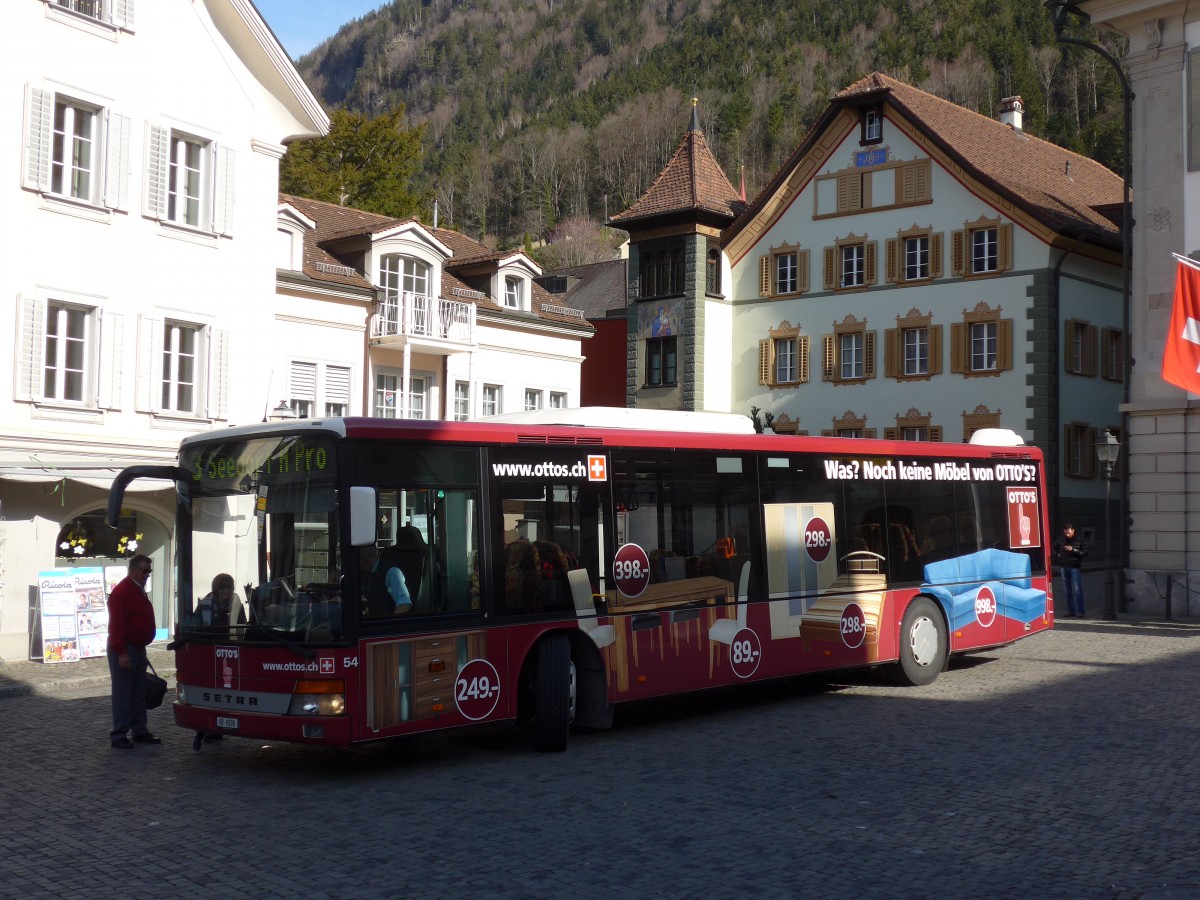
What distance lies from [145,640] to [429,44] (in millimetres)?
155876

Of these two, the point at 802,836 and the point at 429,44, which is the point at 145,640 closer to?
the point at 802,836

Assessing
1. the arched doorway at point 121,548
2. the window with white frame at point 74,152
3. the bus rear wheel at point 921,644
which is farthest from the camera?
Result: the window with white frame at point 74,152

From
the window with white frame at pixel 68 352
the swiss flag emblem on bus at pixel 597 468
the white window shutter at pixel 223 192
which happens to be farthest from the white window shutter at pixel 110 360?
the swiss flag emblem on bus at pixel 597 468

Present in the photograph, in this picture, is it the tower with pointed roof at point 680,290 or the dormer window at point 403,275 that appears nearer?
the dormer window at point 403,275

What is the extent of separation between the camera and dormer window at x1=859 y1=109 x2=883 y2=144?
41.4 m

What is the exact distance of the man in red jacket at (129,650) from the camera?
12.4 meters

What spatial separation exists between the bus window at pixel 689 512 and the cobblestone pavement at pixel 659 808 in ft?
5.26

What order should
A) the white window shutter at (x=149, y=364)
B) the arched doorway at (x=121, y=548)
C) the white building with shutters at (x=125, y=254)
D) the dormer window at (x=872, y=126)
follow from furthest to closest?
1. the dormer window at (x=872, y=126)
2. the white window shutter at (x=149, y=364)
3. the arched doorway at (x=121, y=548)
4. the white building with shutters at (x=125, y=254)

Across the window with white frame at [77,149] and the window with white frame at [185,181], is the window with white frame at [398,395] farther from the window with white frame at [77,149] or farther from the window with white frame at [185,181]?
the window with white frame at [77,149]

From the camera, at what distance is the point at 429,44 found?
525 ft

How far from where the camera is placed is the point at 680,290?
44.6 m

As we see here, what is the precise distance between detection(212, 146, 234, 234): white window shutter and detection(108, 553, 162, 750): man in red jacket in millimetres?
13073

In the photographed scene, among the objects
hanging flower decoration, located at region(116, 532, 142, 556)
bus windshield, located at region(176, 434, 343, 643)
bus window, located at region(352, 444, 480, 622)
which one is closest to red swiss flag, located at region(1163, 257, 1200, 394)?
bus window, located at region(352, 444, 480, 622)

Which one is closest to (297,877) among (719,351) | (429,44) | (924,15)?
(719,351)
